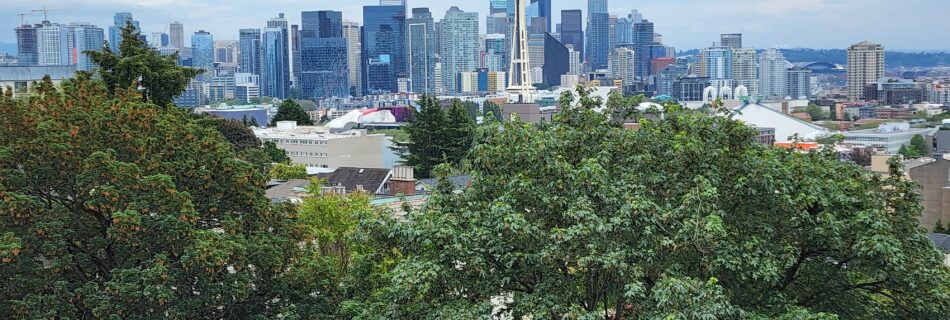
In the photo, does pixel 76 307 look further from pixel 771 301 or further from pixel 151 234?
pixel 771 301

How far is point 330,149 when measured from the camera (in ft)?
209

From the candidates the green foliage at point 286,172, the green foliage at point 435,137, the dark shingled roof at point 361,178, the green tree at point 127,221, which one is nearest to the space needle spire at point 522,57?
the green foliage at point 435,137

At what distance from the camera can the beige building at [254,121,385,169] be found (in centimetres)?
6353

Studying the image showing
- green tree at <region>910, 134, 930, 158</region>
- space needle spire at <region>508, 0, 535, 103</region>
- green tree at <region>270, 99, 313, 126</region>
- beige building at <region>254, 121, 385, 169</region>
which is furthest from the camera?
space needle spire at <region>508, 0, 535, 103</region>

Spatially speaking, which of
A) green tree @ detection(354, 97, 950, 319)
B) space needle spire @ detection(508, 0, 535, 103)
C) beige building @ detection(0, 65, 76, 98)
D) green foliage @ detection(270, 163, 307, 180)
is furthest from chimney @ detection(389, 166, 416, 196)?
space needle spire @ detection(508, 0, 535, 103)

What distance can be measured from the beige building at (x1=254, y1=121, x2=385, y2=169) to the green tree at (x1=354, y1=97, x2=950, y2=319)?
48.8m

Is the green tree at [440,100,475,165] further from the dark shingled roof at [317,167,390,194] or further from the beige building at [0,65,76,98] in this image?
the beige building at [0,65,76,98]

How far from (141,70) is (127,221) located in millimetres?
15295

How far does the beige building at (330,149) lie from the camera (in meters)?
63.5

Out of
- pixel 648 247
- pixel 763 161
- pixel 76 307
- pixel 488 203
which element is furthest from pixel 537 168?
pixel 76 307

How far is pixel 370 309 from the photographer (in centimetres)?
1301

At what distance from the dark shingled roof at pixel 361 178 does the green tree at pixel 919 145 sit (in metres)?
63.4

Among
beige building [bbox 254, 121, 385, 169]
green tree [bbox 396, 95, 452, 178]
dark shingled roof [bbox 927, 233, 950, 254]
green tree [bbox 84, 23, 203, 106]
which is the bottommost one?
dark shingled roof [bbox 927, 233, 950, 254]

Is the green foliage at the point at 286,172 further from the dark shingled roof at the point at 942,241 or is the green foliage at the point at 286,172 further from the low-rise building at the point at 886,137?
the low-rise building at the point at 886,137
